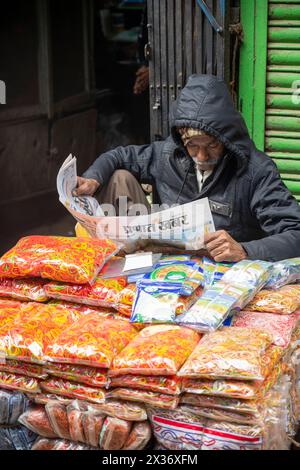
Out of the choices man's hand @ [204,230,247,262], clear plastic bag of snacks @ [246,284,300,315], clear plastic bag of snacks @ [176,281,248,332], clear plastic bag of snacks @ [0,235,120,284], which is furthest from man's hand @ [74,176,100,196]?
clear plastic bag of snacks @ [246,284,300,315]

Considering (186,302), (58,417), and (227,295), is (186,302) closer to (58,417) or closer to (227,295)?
(227,295)


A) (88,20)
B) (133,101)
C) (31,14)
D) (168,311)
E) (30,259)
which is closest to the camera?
(168,311)

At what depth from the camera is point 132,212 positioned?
3812mm

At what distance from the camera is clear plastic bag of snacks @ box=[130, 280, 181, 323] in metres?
2.74

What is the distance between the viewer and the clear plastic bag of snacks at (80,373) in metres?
2.52

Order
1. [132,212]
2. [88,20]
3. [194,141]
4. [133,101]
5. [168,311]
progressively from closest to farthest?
[168,311] → [194,141] → [132,212] → [88,20] → [133,101]

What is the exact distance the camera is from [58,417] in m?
2.53

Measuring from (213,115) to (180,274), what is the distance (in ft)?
2.81

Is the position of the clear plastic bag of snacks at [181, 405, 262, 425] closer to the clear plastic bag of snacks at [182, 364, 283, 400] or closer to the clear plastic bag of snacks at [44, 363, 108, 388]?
the clear plastic bag of snacks at [182, 364, 283, 400]

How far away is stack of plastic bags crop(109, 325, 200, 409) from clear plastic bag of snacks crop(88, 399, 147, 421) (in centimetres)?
3

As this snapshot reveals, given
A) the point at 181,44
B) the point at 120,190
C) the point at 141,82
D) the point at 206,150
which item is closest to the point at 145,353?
the point at 206,150

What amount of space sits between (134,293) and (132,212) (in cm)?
99
